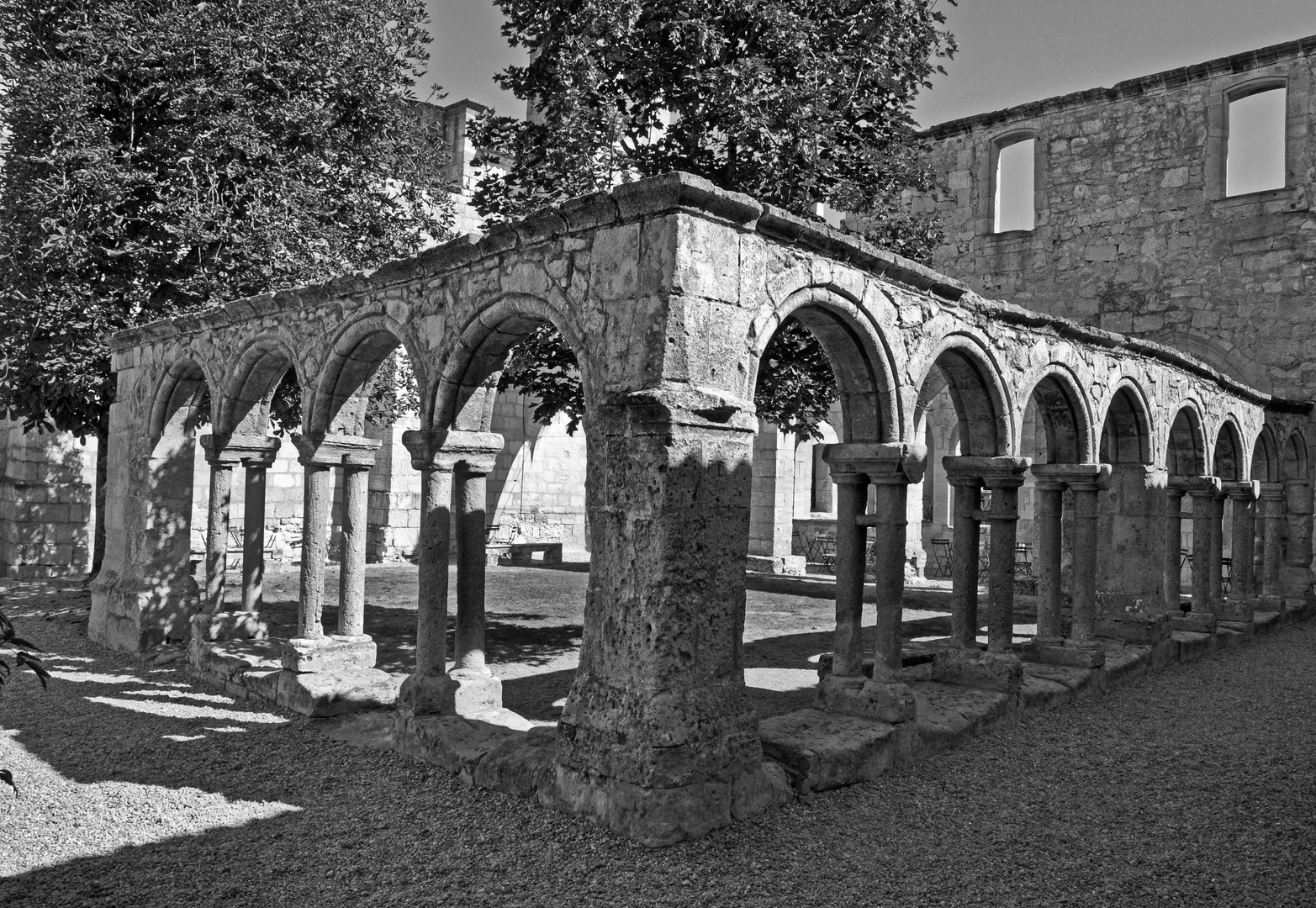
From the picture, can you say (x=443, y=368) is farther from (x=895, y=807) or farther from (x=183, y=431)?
(x=183, y=431)

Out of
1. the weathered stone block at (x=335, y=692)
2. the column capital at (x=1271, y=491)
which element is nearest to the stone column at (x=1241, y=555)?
the column capital at (x=1271, y=491)

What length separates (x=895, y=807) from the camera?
4.59 metres

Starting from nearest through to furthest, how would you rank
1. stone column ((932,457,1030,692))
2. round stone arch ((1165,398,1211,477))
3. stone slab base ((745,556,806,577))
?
stone column ((932,457,1030,692)) < round stone arch ((1165,398,1211,477)) < stone slab base ((745,556,806,577))

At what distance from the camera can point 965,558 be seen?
6.79 m

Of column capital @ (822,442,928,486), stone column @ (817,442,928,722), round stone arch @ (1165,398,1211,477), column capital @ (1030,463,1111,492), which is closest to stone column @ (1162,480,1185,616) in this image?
round stone arch @ (1165,398,1211,477)

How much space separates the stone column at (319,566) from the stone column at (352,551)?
3 centimetres

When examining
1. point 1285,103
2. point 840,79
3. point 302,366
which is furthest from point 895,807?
point 1285,103

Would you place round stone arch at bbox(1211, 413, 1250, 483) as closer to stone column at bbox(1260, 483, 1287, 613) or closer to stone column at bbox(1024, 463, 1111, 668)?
stone column at bbox(1260, 483, 1287, 613)

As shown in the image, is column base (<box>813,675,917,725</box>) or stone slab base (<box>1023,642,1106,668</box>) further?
stone slab base (<box>1023,642,1106,668</box>)

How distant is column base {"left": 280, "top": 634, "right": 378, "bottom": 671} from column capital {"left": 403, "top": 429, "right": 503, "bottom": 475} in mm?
1647

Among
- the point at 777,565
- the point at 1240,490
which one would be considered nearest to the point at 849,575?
the point at 1240,490

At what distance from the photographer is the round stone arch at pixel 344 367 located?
6449mm

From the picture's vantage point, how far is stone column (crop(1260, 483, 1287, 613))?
11.7 metres

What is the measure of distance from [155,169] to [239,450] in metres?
3.56
